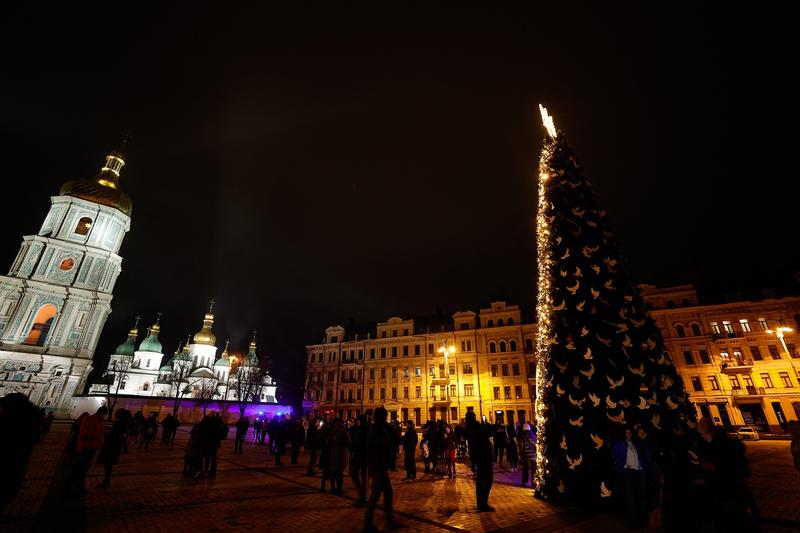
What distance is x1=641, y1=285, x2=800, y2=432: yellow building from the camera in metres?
33.8

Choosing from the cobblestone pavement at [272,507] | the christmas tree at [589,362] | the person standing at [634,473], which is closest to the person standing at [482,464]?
the cobblestone pavement at [272,507]

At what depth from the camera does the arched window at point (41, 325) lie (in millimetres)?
44906

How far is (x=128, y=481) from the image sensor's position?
10.2 meters

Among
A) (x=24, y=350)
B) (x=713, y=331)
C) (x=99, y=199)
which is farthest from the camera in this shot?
(x=99, y=199)

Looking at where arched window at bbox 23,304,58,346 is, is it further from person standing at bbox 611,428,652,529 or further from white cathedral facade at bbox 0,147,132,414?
person standing at bbox 611,428,652,529

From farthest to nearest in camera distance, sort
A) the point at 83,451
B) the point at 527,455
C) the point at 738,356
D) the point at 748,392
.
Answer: the point at 738,356 < the point at 748,392 < the point at 527,455 < the point at 83,451

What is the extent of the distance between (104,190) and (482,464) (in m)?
71.1

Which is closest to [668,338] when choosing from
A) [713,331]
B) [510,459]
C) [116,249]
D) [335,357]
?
[713,331]

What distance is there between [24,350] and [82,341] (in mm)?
5333

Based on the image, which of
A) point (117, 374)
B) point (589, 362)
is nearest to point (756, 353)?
point (589, 362)

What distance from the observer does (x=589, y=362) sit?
8.41 meters

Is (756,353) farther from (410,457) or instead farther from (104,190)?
(104,190)

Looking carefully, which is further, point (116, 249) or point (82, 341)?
point (116, 249)

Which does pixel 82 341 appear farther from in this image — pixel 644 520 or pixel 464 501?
pixel 644 520
